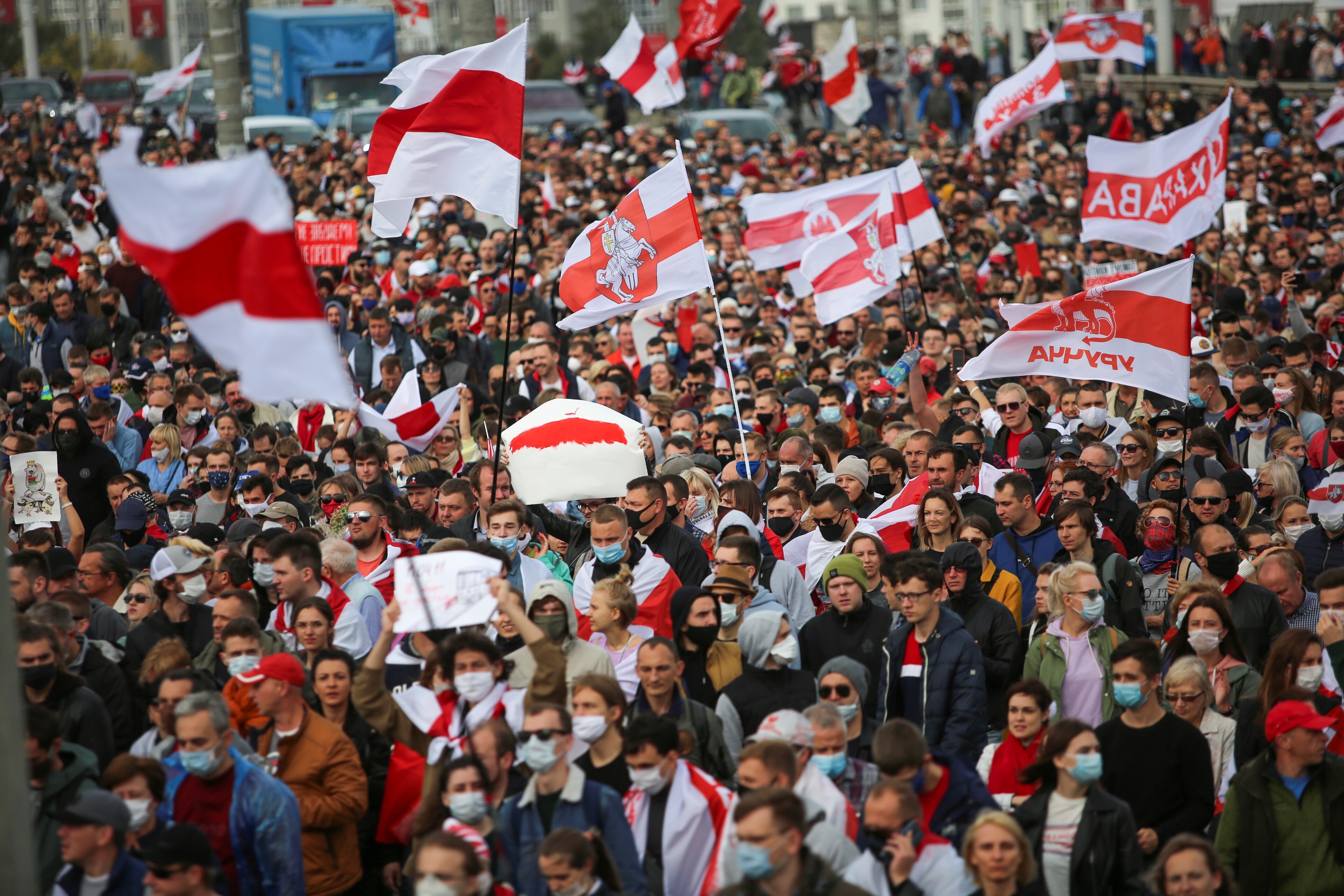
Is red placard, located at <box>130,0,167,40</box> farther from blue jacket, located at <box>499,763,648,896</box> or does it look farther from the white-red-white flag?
blue jacket, located at <box>499,763,648,896</box>

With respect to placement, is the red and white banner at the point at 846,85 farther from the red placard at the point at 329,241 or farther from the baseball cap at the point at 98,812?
the baseball cap at the point at 98,812

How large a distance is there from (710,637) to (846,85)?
64.3ft

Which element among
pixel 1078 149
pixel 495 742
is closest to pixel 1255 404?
pixel 495 742

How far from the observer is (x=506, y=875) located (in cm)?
570

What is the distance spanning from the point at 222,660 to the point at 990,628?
3.67 metres

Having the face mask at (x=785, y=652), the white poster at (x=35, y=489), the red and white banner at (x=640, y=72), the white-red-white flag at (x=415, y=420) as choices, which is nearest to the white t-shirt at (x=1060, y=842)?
the face mask at (x=785, y=652)

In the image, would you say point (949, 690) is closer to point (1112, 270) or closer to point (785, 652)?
point (785, 652)

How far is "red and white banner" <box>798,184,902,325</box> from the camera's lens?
46.0ft

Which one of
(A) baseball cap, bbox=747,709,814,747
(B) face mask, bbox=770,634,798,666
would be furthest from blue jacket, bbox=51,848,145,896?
(B) face mask, bbox=770,634,798,666

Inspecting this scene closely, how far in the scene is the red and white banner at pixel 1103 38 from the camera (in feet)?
71.3

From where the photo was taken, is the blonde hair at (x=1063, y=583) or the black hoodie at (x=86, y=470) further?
the black hoodie at (x=86, y=470)

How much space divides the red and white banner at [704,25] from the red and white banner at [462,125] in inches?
544

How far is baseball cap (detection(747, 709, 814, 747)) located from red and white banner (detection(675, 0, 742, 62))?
1778 centimetres

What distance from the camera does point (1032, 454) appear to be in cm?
1041
